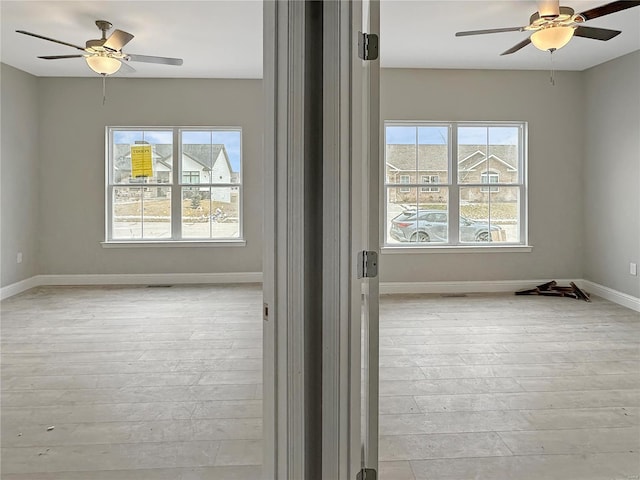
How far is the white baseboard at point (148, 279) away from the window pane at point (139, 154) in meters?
1.27

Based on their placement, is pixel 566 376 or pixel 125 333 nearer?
pixel 566 376

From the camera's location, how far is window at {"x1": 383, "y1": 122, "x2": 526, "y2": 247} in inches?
223

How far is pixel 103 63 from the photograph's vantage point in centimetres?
408

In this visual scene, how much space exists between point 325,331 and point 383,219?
14.3 feet

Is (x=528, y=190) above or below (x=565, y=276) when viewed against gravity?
above

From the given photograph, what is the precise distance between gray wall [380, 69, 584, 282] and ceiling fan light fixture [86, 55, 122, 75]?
117 inches

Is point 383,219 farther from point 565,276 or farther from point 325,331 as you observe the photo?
point 325,331

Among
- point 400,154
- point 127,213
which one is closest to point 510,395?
point 400,154

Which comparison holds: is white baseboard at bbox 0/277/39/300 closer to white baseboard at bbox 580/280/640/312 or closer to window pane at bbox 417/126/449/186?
window pane at bbox 417/126/449/186

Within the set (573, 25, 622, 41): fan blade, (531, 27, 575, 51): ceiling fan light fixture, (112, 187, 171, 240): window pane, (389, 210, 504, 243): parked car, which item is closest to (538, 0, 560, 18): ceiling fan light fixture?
(531, 27, 575, 51): ceiling fan light fixture

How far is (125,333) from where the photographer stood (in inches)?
155

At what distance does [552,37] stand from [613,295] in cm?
309

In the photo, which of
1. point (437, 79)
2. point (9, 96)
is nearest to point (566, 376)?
point (437, 79)

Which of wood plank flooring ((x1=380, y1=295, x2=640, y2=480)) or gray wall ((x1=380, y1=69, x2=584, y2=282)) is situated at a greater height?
gray wall ((x1=380, y1=69, x2=584, y2=282))
